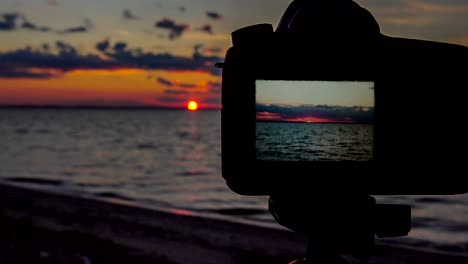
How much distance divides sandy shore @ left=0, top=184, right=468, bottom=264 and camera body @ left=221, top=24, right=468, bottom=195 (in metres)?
4.39

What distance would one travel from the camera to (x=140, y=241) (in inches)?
260

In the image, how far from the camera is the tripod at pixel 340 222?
129 centimetres

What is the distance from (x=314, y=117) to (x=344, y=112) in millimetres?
67

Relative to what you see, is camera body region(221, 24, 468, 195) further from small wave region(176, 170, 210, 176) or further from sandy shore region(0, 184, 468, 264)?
small wave region(176, 170, 210, 176)

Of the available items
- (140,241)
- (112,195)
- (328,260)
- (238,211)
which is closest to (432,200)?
(238,211)

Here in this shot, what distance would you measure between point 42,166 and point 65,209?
1326 centimetres

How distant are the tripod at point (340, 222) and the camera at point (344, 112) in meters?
0.07

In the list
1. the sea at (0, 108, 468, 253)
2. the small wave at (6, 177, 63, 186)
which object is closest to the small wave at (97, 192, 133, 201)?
the sea at (0, 108, 468, 253)

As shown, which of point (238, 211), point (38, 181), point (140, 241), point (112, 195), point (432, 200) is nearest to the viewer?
point (140, 241)

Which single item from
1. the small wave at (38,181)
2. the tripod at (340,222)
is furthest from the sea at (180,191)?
the tripod at (340,222)

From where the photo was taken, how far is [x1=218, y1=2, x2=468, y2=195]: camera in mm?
1214

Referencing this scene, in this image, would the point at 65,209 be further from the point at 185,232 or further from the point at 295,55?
the point at 295,55

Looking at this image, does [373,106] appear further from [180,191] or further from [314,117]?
[180,191]

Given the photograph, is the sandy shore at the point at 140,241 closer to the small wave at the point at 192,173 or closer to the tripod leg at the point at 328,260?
the tripod leg at the point at 328,260
